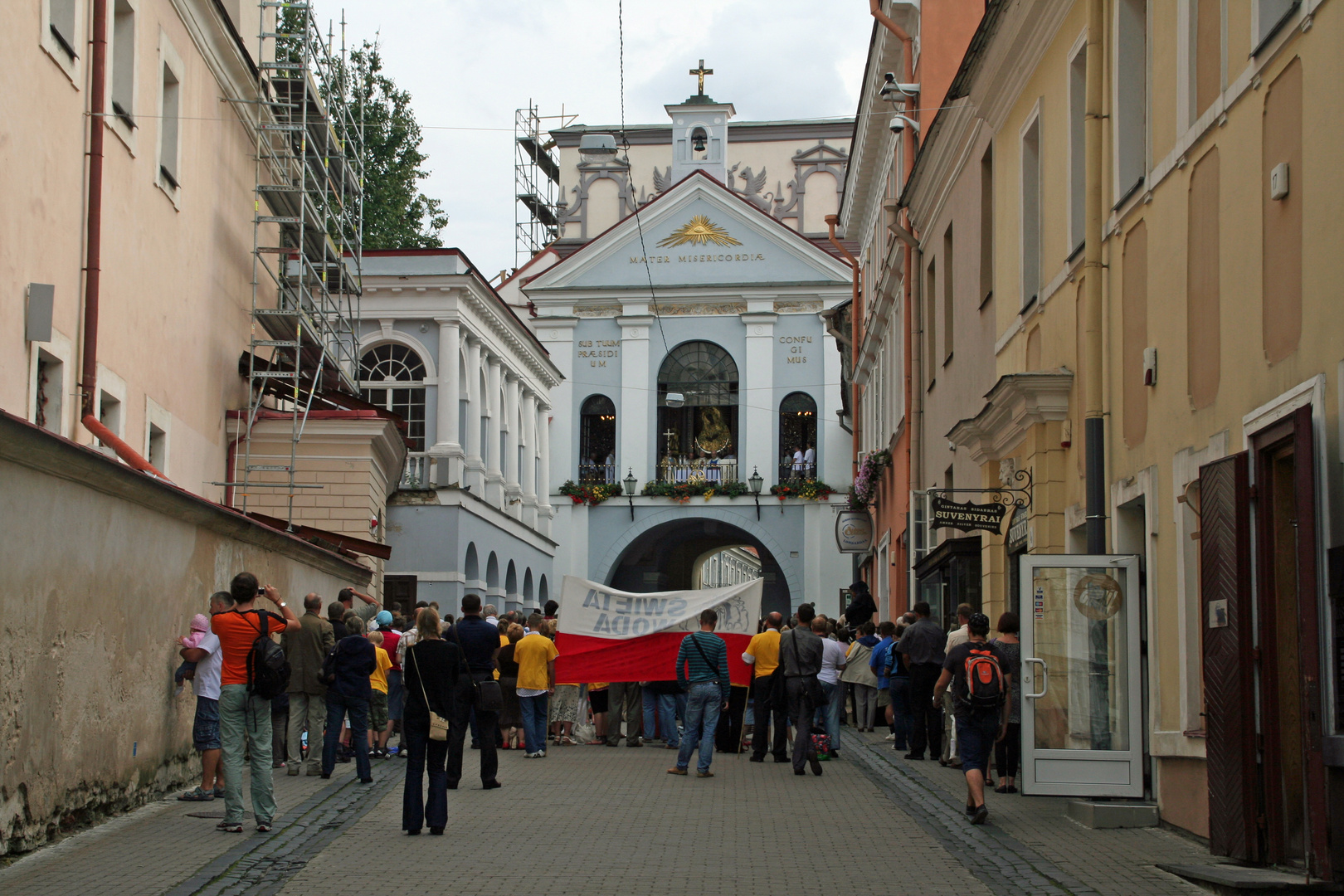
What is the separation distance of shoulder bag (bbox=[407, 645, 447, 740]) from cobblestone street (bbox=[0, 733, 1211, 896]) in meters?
0.65

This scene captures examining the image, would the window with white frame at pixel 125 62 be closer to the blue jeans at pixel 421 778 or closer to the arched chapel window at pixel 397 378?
the blue jeans at pixel 421 778

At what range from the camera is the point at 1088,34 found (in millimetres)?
12094

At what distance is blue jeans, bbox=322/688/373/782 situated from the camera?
45.6 feet

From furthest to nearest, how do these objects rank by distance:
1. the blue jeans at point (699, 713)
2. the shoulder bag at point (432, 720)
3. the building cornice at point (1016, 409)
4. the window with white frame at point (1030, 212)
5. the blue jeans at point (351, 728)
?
1. the blue jeans at point (699, 713)
2. the window with white frame at point (1030, 212)
3. the blue jeans at point (351, 728)
4. the building cornice at point (1016, 409)
5. the shoulder bag at point (432, 720)

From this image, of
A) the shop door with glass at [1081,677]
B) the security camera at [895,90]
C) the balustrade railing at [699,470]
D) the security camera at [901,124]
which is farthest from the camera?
the balustrade railing at [699,470]

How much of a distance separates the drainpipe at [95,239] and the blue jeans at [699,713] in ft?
21.0

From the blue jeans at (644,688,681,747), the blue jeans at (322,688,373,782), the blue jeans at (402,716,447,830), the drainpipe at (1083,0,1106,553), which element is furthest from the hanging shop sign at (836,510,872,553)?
the blue jeans at (402,716,447,830)

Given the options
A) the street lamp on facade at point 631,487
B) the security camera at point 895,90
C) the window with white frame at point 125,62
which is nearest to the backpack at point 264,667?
the window with white frame at point 125,62

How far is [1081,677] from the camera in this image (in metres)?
11.5

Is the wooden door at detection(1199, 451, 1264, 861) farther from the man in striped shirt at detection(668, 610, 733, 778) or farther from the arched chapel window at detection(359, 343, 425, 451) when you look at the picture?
the arched chapel window at detection(359, 343, 425, 451)

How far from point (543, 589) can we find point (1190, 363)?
36.6m

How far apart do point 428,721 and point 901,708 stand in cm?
826

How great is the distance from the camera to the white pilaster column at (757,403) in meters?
48.0

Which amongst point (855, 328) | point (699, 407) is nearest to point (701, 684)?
point (855, 328)
